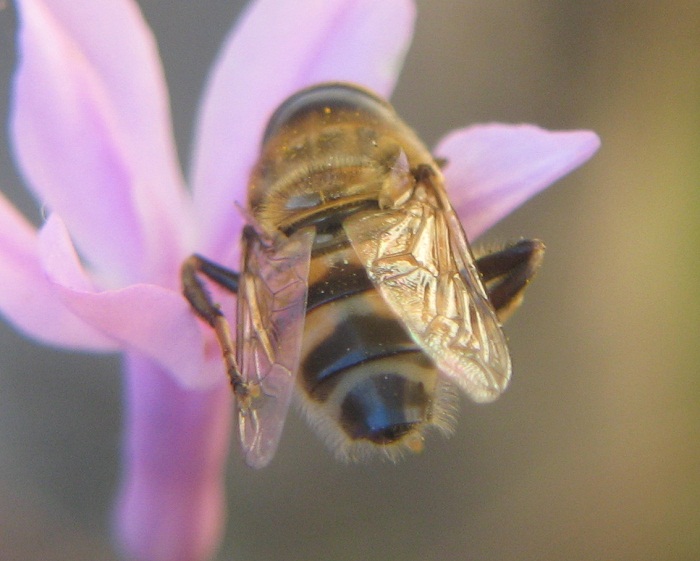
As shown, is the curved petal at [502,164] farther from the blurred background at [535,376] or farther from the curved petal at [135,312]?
the blurred background at [535,376]

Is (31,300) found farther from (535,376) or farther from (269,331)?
(535,376)

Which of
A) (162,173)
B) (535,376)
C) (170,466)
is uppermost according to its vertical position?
(162,173)

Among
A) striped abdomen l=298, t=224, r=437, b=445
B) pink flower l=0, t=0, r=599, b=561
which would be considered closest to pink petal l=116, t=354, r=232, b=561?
pink flower l=0, t=0, r=599, b=561

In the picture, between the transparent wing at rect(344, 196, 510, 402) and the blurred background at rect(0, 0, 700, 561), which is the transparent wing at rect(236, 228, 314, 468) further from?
the blurred background at rect(0, 0, 700, 561)

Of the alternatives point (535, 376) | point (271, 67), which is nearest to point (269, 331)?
point (271, 67)

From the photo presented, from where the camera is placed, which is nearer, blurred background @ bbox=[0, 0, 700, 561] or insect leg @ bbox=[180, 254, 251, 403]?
insect leg @ bbox=[180, 254, 251, 403]

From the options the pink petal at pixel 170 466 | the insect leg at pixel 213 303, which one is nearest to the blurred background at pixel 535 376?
the pink petal at pixel 170 466

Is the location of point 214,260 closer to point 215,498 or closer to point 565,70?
point 215,498

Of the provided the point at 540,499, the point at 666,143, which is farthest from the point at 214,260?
the point at 666,143
